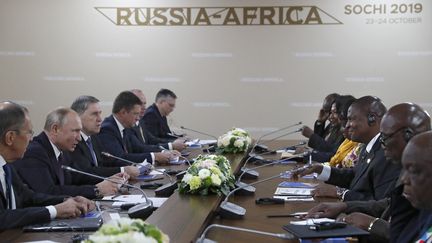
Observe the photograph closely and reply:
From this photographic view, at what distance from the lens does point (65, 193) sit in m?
3.44

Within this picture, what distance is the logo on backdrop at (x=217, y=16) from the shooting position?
795 cm

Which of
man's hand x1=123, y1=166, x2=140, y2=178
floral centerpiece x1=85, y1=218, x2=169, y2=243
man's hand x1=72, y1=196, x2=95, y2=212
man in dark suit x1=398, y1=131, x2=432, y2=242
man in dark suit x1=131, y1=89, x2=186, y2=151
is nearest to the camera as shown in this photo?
floral centerpiece x1=85, y1=218, x2=169, y2=243

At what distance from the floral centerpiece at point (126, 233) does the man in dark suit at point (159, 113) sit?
228 inches

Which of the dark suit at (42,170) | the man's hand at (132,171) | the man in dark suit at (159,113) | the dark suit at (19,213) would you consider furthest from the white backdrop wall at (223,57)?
the dark suit at (19,213)

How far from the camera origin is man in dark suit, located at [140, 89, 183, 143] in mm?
7367

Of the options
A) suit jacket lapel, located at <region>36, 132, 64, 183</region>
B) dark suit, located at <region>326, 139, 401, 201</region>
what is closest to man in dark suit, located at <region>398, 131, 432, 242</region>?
dark suit, located at <region>326, 139, 401, 201</region>

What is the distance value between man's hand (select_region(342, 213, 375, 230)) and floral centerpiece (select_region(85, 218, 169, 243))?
4.27ft

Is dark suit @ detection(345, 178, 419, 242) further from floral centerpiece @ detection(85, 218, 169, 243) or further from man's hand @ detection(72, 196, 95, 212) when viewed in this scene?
man's hand @ detection(72, 196, 95, 212)

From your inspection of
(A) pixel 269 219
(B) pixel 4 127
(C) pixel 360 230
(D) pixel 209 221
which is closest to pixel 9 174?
(B) pixel 4 127

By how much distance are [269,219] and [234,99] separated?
5297 mm

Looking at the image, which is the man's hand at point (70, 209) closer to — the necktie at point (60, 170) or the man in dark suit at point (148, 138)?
the necktie at point (60, 170)

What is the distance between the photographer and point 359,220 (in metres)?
2.62

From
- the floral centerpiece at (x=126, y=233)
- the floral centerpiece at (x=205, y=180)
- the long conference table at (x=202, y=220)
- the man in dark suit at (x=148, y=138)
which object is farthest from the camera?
the man in dark suit at (x=148, y=138)

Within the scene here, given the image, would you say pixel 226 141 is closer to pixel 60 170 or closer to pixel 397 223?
pixel 60 170
